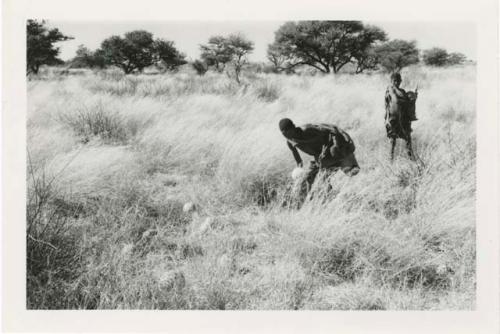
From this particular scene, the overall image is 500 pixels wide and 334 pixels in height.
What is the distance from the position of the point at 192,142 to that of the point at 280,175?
101 centimetres

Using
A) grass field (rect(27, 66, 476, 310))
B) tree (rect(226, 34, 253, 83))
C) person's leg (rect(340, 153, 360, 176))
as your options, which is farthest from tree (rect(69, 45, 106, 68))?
person's leg (rect(340, 153, 360, 176))

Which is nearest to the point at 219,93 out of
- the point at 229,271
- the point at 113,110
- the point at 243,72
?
the point at 243,72

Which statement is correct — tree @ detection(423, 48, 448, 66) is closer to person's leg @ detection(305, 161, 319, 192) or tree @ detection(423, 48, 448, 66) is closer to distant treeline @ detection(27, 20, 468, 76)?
A: distant treeline @ detection(27, 20, 468, 76)

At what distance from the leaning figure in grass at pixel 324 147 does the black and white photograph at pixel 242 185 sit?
11mm

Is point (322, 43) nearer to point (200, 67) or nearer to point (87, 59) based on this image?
point (200, 67)

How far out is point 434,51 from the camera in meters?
4.24

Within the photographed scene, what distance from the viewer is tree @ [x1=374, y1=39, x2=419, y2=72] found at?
4.38 metres

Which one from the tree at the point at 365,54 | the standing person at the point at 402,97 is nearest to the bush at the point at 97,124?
the standing person at the point at 402,97

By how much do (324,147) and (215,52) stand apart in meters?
1.94

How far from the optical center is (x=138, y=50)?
5559 mm

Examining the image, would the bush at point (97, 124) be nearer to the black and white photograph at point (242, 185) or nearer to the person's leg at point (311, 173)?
the black and white photograph at point (242, 185)

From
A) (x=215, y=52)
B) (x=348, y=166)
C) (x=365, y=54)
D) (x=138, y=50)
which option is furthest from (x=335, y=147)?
(x=365, y=54)

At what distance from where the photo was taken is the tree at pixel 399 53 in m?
4.38
